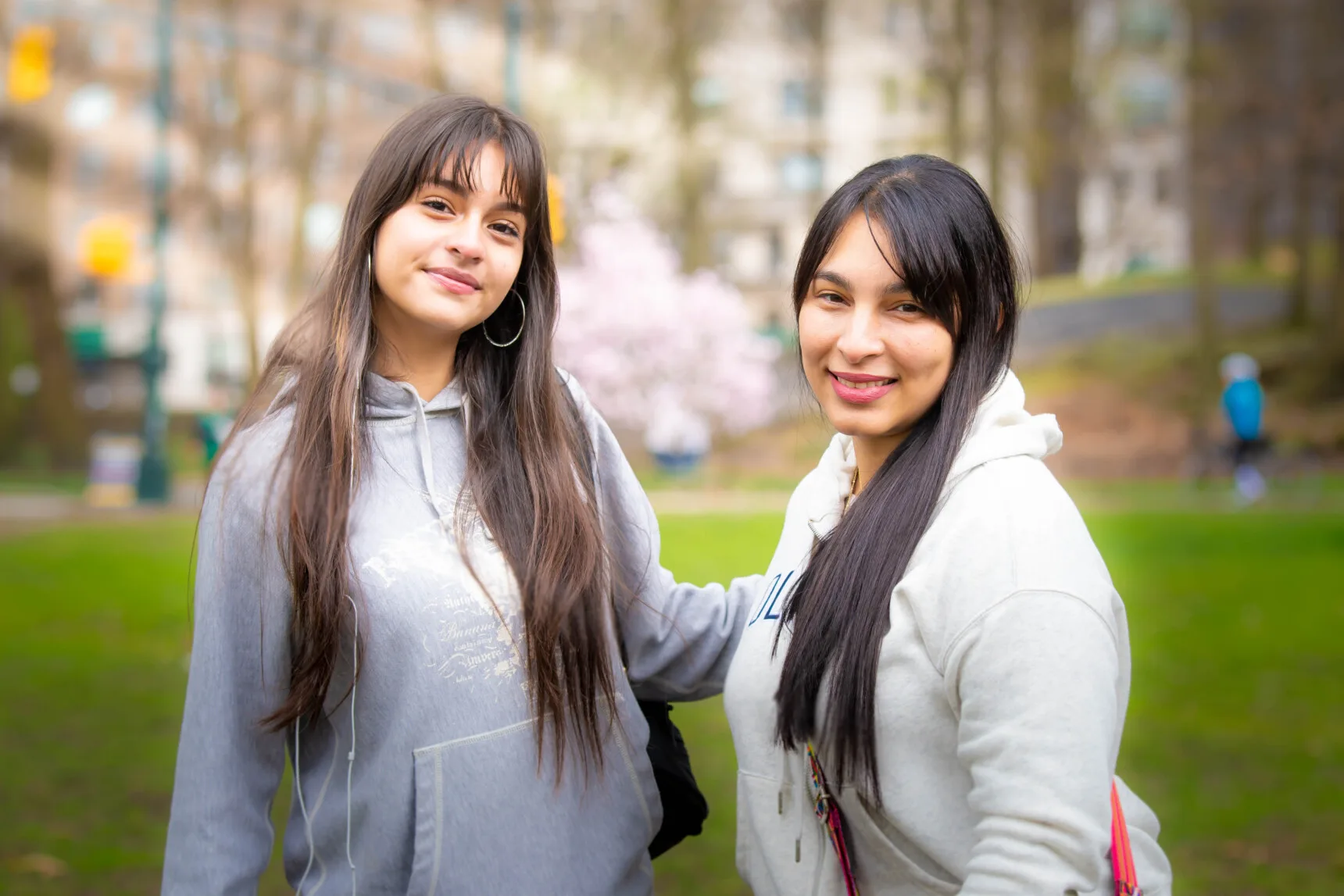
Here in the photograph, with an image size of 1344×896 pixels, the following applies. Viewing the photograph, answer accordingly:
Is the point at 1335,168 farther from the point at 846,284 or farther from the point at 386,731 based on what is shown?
the point at 386,731

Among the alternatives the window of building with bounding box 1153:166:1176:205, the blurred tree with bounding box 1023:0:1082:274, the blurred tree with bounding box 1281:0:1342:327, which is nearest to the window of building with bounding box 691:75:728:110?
the blurred tree with bounding box 1023:0:1082:274

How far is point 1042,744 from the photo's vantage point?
1774mm

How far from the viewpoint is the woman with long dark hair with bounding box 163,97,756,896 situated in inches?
85.6

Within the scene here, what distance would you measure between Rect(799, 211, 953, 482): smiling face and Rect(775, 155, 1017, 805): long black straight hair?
0.02m

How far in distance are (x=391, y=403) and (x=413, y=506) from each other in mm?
208

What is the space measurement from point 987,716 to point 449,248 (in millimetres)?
1214

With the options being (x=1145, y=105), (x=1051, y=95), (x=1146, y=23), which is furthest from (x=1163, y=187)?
(x=1051, y=95)

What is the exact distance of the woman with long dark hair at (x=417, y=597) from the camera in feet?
7.13

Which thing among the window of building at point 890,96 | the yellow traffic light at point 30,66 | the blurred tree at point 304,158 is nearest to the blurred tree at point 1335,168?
the window of building at point 890,96

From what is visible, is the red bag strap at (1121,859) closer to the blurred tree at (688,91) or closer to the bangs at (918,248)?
the bangs at (918,248)

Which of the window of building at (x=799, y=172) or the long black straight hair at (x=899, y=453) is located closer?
the long black straight hair at (x=899, y=453)

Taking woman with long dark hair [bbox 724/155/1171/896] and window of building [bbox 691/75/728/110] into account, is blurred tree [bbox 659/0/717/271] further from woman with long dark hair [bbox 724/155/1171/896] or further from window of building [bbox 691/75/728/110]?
woman with long dark hair [bbox 724/155/1171/896]

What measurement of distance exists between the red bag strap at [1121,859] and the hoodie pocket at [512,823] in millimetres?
878

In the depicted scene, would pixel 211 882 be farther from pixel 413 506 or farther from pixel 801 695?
pixel 801 695
